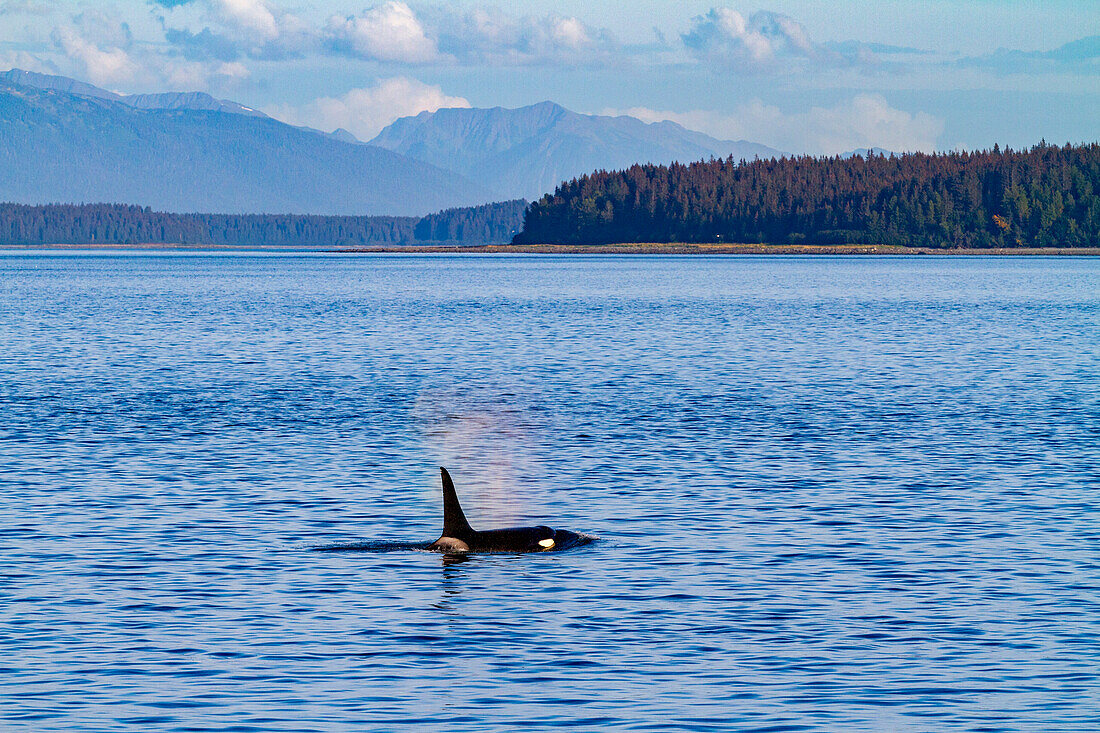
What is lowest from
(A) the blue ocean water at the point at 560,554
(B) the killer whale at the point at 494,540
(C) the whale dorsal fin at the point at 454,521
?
(A) the blue ocean water at the point at 560,554

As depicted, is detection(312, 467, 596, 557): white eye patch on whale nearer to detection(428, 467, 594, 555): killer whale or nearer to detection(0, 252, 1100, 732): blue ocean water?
detection(428, 467, 594, 555): killer whale

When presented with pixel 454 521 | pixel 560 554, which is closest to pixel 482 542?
pixel 454 521

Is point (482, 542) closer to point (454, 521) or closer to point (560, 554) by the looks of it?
point (454, 521)

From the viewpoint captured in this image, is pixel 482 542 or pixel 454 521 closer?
pixel 454 521

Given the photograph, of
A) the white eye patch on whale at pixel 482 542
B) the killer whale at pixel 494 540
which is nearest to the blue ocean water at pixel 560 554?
the white eye patch on whale at pixel 482 542

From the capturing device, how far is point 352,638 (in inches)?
733

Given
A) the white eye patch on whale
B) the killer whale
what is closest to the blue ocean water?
the white eye patch on whale

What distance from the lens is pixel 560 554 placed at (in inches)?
948

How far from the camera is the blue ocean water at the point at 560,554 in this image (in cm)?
1622

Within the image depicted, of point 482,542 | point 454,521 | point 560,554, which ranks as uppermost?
point 454,521

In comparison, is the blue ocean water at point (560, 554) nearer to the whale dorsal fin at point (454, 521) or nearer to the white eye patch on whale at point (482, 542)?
the white eye patch on whale at point (482, 542)

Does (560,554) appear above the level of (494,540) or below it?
below

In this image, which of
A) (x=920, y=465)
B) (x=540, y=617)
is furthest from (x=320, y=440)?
(x=540, y=617)

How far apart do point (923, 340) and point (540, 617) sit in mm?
66178
